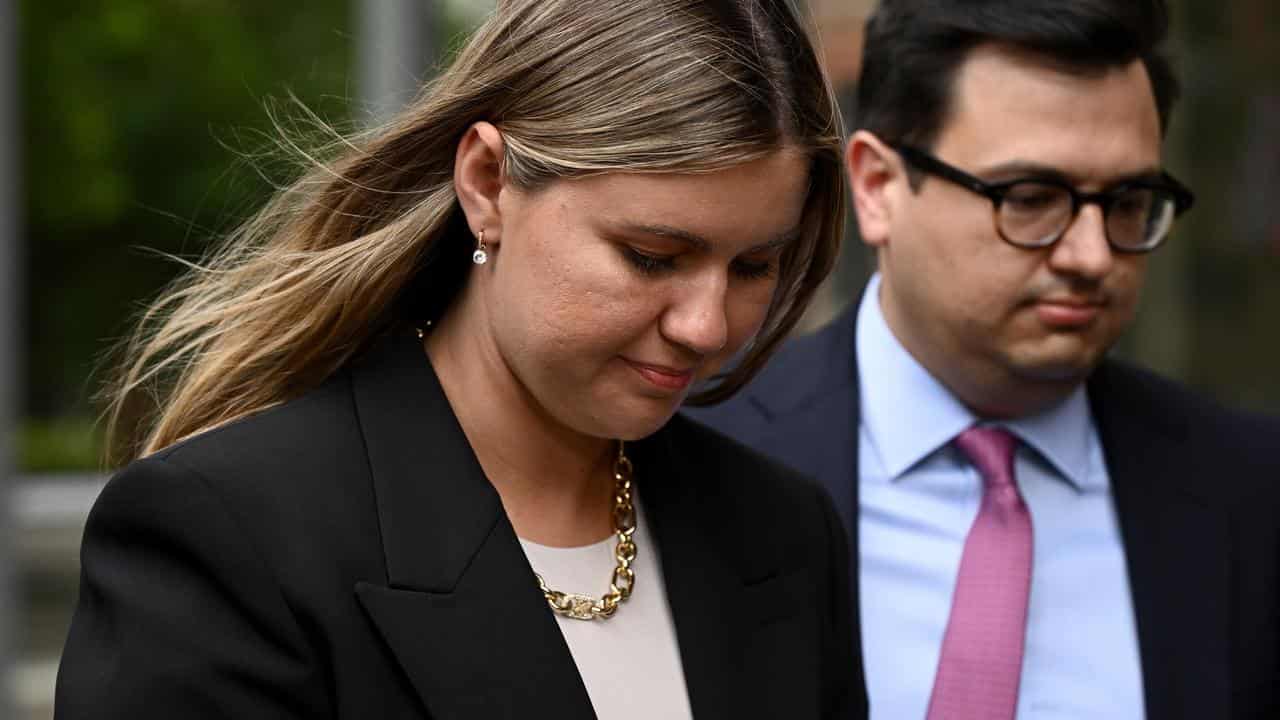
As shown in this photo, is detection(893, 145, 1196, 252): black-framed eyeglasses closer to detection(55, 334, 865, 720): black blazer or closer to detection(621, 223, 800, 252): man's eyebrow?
detection(55, 334, 865, 720): black blazer

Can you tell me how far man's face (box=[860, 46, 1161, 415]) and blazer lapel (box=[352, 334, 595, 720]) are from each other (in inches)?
43.6

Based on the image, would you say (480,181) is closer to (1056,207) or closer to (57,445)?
(1056,207)

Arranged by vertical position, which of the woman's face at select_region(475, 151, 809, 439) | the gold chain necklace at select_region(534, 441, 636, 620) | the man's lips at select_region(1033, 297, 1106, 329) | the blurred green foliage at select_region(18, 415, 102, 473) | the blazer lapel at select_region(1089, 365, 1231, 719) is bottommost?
the blurred green foliage at select_region(18, 415, 102, 473)

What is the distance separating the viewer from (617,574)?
2.17 m

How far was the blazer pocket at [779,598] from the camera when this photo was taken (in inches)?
89.1

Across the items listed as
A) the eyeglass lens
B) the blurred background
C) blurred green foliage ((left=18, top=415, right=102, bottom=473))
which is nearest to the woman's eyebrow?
the eyeglass lens

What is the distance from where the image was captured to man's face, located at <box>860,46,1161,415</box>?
277 cm

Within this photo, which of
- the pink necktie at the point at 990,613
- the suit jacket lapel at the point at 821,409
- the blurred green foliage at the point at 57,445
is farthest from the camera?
the blurred green foliage at the point at 57,445

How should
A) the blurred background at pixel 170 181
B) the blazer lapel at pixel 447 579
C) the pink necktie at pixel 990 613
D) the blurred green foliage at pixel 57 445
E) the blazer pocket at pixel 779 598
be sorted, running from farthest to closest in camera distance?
the blurred green foliage at pixel 57 445, the blurred background at pixel 170 181, the pink necktie at pixel 990 613, the blazer pocket at pixel 779 598, the blazer lapel at pixel 447 579

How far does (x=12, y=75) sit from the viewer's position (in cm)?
480

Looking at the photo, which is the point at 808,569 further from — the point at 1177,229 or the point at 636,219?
the point at 1177,229

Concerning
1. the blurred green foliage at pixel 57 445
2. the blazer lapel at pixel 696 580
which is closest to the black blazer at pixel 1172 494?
the blazer lapel at pixel 696 580

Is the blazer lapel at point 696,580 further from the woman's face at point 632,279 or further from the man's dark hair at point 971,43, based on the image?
the man's dark hair at point 971,43

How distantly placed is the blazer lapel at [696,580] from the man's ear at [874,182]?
826mm
